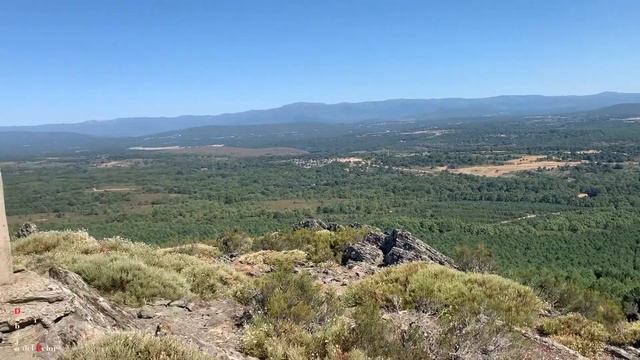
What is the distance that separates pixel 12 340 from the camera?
17.7 ft

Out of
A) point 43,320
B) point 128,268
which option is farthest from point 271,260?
point 43,320

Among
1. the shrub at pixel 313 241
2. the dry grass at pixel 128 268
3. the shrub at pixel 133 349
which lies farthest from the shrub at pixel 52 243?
the shrub at pixel 133 349

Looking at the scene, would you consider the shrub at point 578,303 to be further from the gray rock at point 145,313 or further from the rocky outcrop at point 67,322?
the gray rock at point 145,313

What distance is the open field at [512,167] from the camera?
491ft

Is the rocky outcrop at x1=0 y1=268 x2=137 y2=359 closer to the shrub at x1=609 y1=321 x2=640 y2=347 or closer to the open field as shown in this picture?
the shrub at x1=609 y1=321 x2=640 y2=347

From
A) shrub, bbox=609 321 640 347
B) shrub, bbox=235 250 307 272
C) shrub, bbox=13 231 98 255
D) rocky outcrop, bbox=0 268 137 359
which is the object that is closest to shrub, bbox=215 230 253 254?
shrub, bbox=235 250 307 272

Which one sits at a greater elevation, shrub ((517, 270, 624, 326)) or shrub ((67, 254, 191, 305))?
shrub ((67, 254, 191, 305))

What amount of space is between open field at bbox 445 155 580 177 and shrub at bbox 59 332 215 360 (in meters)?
146

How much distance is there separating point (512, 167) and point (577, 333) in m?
156

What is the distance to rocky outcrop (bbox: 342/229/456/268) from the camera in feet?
56.5

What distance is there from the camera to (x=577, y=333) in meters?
9.57

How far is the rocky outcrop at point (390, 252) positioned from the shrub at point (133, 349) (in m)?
11.4

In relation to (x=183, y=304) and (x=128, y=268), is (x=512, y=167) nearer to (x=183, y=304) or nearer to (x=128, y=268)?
(x=128, y=268)

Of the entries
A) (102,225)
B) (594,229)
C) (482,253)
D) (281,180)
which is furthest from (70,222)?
(482,253)
